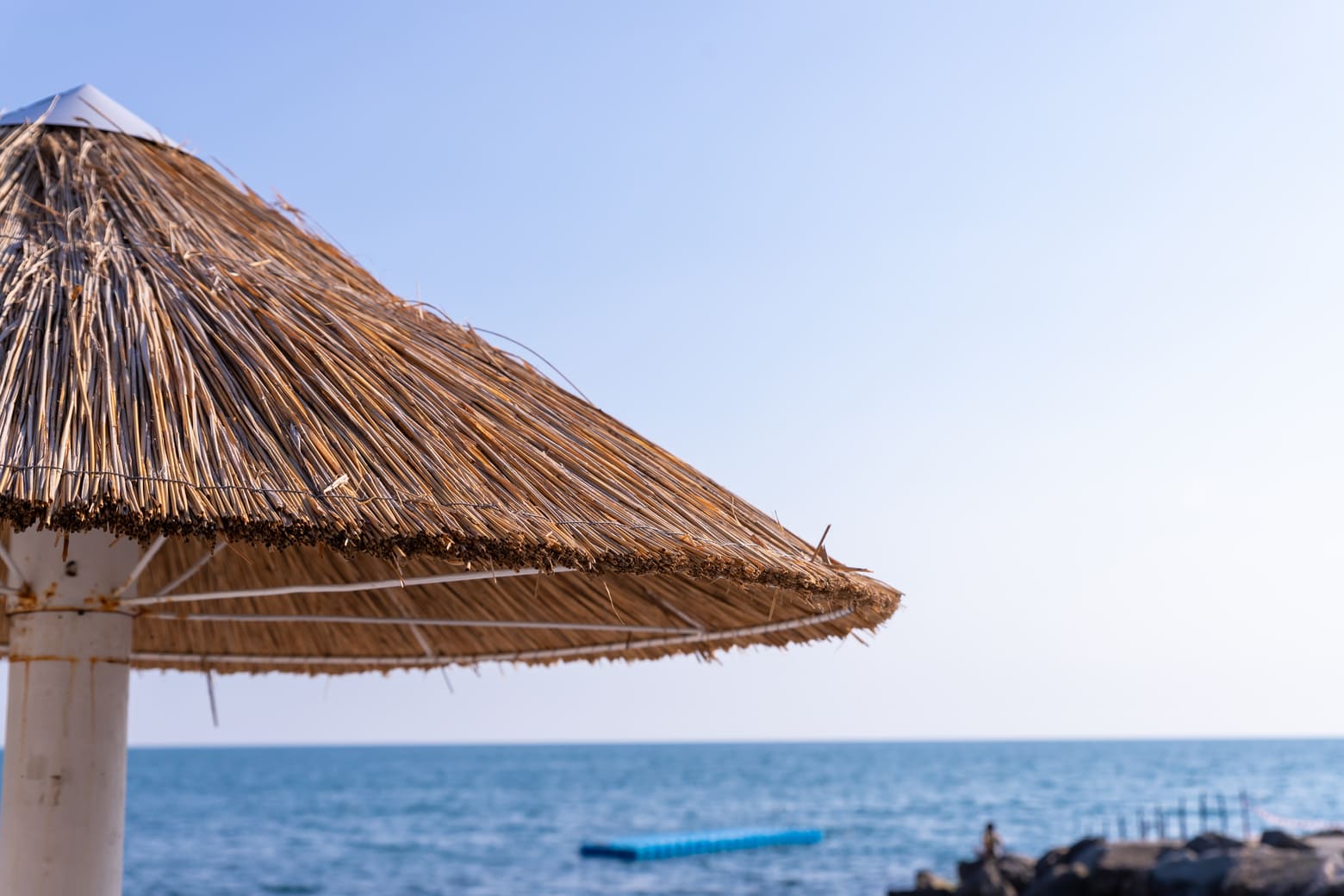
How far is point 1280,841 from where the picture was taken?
1045 centimetres

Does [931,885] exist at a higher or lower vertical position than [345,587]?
lower

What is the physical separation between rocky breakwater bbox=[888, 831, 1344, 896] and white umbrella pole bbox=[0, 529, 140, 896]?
6237mm

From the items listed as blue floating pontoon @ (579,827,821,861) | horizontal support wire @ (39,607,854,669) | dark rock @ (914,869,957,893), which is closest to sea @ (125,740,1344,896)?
blue floating pontoon @ (579,827,821,861)

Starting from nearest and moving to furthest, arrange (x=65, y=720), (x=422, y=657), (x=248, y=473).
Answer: (x=248, y=473) → (x=65, y=720) → (x=422, y=657)

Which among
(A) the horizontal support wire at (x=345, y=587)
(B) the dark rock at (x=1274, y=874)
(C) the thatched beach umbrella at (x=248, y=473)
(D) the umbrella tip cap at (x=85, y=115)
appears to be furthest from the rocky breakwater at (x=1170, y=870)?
(D) the umbrella tip cap at (x=85, y=115)

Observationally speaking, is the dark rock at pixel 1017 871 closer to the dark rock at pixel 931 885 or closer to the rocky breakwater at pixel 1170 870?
the rocky breakwater at pixel 1170 870

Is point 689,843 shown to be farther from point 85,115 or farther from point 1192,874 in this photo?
point 85,115

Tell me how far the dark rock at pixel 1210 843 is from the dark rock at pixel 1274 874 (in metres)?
2.07

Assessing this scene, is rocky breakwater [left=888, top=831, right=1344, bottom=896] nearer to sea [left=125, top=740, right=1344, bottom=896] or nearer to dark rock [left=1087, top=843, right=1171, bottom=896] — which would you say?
dark rock [left=1087, top=843, right=1171, bottom=896]

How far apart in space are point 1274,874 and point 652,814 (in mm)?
32579

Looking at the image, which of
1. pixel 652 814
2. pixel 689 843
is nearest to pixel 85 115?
pixel 689 843

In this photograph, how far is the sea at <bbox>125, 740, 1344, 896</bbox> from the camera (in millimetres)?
A: 21703

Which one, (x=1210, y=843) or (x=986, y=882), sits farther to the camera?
(x=986, y=882)

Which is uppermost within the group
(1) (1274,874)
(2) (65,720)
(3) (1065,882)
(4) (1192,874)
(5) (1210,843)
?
(2) (65,720)
